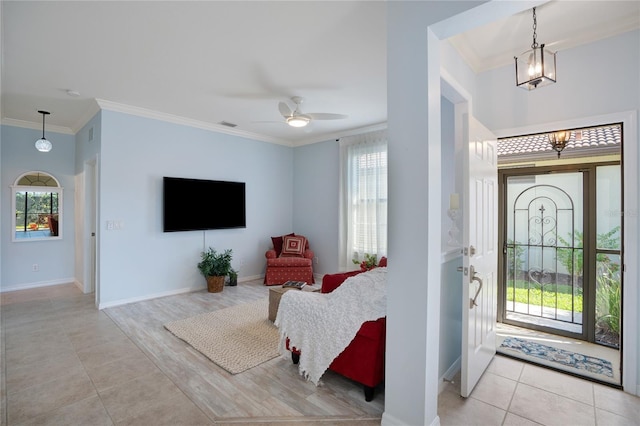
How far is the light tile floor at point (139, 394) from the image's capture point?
201cm

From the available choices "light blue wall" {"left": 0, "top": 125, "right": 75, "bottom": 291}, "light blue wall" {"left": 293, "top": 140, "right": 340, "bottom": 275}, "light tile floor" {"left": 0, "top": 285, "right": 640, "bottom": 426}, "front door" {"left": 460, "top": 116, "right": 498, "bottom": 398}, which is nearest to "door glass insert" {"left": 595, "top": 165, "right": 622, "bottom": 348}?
"light tile floor" {"left": 0, "top": 285, "right": 640, "bottom": 426}

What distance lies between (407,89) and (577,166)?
274 centimetres

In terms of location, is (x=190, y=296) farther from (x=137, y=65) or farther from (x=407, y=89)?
(x=407, y=89)

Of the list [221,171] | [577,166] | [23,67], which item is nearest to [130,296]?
[221,171]

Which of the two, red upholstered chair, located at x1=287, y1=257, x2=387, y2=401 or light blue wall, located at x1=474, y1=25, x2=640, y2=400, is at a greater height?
light blue wall, located at x1=474, y1=25, x2=640, y2=400

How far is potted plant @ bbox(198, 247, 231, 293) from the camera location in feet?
16.3

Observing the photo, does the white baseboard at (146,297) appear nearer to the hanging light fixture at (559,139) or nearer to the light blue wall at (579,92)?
the light blue wall at (579,92)

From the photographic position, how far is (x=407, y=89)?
1.77m

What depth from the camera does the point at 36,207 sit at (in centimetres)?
525

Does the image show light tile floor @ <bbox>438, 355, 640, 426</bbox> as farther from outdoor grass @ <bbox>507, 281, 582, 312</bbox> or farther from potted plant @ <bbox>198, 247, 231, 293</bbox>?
potted plant @ <bbox>198, 247, 231, 293</bbox>

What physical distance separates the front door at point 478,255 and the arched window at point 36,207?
258 inches

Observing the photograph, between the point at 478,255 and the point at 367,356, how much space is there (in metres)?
1.14

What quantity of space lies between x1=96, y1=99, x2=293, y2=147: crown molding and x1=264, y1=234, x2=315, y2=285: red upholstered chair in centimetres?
211

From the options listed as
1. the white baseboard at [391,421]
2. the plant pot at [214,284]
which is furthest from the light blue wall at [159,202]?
the white baseboard at [391,421]
